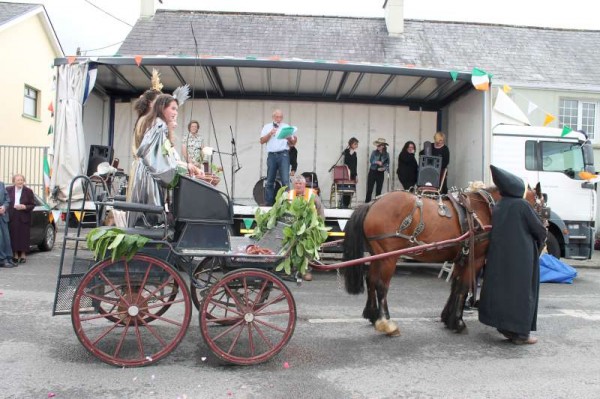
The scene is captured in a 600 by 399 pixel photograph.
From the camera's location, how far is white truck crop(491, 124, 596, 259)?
28.2 ft

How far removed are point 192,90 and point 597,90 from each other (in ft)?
40.3

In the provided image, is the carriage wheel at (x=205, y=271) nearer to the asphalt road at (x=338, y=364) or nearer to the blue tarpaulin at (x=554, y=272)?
the asphalt road at (x=338, y=364)

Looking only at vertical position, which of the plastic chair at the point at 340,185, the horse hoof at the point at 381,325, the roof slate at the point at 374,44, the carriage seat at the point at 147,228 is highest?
the roof slate at the point at 374,44

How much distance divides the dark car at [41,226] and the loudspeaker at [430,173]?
7252 mm

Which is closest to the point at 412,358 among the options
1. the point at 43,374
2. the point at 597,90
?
the point at 43,374

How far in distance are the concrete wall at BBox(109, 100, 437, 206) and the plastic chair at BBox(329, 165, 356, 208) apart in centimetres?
83

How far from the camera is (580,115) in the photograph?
15.3m

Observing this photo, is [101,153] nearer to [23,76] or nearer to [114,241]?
[114,241]

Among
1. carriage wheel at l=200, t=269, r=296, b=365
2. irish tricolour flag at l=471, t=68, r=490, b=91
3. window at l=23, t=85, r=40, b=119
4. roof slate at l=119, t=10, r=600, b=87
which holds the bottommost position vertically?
carriage wheel at l=200, t=269, r=296, b=365

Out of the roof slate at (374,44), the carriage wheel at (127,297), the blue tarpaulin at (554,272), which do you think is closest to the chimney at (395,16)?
the roof slate at (374,44)

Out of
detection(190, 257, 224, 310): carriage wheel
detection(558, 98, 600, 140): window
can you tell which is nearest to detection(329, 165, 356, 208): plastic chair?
detection(190, 257, 224, 310): carriage wheel

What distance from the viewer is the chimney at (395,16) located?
15961mm

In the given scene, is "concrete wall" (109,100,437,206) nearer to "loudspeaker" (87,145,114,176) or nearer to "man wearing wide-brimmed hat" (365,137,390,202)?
"man wearing wide-brimmed hat" (365,137,390,202)

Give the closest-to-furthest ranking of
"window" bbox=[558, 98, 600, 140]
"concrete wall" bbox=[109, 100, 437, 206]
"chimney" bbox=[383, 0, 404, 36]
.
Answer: "concrete wall" bbox=[109, 100, 437, 206] → "window" bbox=[558, 98, 600, 140] → "chimney" bbox=[383, 0, 404, 36]
